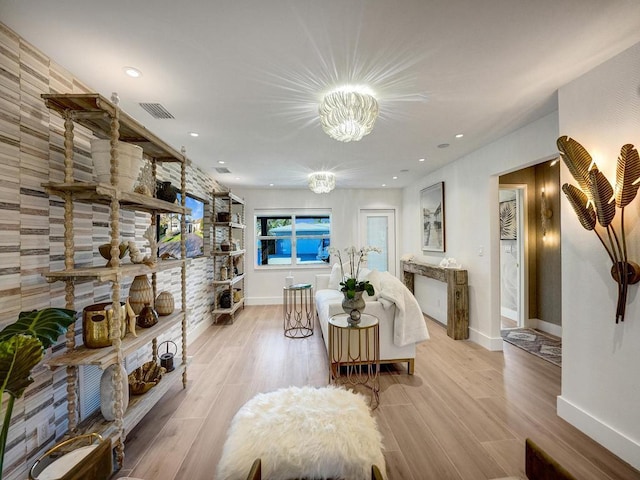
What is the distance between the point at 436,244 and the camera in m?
4.66

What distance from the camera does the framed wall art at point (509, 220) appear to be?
4.43m

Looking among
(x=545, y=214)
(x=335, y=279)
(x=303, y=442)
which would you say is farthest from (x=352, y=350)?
(x=545, y=214)

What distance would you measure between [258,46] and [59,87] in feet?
4.37

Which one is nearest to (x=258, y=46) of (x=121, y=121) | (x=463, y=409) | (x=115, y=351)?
(x=121, y=121)

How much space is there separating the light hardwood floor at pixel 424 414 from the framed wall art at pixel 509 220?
192cm

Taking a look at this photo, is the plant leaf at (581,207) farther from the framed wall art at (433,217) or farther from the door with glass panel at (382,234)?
the door with glass panel at (382,234)

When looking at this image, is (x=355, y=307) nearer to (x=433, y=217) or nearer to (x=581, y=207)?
(x=581, y=207)

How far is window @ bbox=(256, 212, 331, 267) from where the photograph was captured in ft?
20.3

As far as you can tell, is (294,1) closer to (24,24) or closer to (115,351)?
(24,24)

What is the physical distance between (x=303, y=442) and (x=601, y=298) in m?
2.15

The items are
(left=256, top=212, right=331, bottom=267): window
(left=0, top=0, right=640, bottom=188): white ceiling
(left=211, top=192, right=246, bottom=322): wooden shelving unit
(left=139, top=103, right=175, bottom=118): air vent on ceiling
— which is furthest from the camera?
(left=256, top=212, right=331, bottom=267): window

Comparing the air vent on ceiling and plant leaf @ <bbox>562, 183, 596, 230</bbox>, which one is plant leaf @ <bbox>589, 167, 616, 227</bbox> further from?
the air vent on ceiling

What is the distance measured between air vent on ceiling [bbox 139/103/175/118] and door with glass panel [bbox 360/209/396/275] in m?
4.51

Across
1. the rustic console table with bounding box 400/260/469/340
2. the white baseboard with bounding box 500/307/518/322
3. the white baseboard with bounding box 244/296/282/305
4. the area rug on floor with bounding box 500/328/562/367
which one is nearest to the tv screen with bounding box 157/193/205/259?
the white baseboard with bounding box 244/296/282/305
